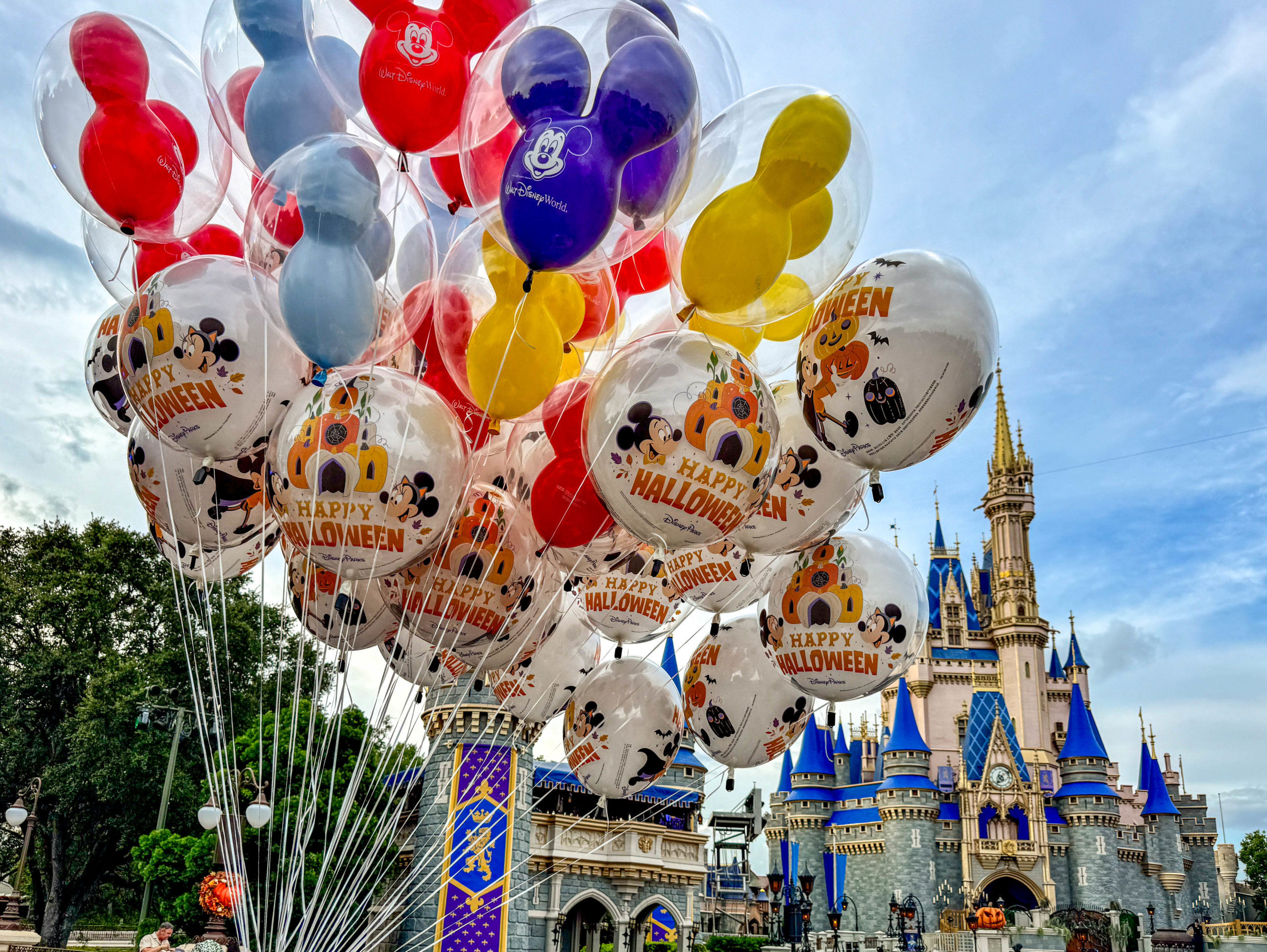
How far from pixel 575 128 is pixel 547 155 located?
0.53 feet

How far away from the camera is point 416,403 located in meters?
4.36

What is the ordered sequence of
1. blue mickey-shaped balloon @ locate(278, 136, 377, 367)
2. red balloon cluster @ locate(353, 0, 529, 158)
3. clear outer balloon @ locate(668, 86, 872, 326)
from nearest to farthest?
blue mickey-shaped balloon @ locate(278, 136, 377, 367)
red balloon cluster @ locate(353, 0, 529, 158)
clear outer balloon @ locate(668, 86, 872, 326)

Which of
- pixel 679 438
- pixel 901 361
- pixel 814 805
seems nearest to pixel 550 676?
pixel 679 438

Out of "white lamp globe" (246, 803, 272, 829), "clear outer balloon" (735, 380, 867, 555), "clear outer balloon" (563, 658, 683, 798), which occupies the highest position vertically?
"clear outer balloon" (735, 380, 867, 555)

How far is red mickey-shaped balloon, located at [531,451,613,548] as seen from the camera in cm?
499

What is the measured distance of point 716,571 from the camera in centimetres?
591

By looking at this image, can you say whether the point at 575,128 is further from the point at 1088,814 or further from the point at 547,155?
the point at 1088,814

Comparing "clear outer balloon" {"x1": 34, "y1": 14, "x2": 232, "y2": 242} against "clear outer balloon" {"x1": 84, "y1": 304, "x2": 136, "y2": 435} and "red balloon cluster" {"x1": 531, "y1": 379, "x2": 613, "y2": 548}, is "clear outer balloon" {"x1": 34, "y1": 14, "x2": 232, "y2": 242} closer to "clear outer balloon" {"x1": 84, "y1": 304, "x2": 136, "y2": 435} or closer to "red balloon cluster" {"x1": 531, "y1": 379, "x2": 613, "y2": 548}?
"clear outer balloon" {"x1": 84, "y1": 304, "x2": 136, "y2": 435}

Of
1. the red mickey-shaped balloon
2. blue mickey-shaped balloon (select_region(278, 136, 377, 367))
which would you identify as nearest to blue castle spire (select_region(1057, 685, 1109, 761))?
the red mickey-shaped balloon

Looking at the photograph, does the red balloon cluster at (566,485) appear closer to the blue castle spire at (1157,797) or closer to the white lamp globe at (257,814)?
the white lamp globe at (257,814)

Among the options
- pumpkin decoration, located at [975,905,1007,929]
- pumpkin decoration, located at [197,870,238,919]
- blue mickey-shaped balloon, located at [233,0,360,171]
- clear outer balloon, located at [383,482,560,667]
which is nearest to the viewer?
blue mickey-shaped balloon, located at [233,0,360,171]

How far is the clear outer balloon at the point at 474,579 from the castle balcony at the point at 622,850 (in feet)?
63.8

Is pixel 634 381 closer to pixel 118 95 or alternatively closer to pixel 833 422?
pixel 833 422

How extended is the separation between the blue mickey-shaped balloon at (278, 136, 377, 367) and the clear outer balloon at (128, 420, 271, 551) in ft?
4.54
